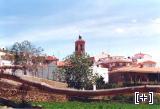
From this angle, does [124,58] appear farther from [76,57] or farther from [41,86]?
[41,86]

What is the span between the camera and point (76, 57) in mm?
51000

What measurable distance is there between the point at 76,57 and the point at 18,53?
20.7ft

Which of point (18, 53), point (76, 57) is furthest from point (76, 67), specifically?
point (18, 53)

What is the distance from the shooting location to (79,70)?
163 feet

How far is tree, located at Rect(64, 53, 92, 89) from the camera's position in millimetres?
48547

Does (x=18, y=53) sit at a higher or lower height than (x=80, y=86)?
higher

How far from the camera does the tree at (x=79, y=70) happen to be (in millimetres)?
48547

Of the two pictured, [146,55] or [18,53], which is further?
[146,55]

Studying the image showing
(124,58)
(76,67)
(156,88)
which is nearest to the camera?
(156,88)

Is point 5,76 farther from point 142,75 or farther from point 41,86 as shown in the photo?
point 142,75

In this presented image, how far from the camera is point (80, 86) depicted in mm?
46312

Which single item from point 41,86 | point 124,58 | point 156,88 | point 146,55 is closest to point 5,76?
point 41,86

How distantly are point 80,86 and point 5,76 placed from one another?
3632 centimetres

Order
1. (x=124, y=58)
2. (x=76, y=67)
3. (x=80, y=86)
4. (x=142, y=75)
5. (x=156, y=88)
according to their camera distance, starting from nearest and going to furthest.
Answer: (x=156, y=88) → (x=80, y=86) → (x=76, y=67) → (x=142, y=75) → (x=124, y=58)
